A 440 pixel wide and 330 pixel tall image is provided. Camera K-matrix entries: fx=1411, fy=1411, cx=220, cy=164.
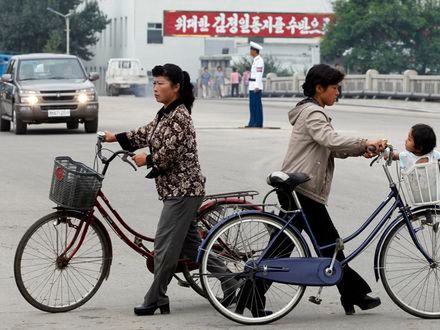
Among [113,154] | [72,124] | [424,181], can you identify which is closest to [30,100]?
[72,124]

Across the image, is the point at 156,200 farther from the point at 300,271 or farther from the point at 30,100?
the point at 30,100

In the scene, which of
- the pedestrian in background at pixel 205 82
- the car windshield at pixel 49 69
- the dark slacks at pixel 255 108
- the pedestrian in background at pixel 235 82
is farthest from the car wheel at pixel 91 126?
the pedestrian in background at pixel 205 82

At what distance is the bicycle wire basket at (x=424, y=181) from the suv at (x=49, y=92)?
67.1ft

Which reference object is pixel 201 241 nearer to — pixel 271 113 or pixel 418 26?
pixel 271 113

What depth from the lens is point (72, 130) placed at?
29922 millimetres

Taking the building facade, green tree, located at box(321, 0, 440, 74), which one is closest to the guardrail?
green tree, located at box(321, 0, 440, 74)

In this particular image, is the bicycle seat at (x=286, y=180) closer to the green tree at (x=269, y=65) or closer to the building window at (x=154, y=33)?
the green tree at (x=269, y=65)

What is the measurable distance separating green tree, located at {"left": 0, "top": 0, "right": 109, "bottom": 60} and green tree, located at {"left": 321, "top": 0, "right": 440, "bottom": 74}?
19924 mm

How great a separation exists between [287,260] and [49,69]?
2156 centimetres

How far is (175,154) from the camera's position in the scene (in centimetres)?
816

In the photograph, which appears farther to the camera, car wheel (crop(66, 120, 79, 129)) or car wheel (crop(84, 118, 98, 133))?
car wheel (crop(66, 120, 79, 129))

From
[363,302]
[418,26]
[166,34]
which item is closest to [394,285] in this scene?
[363,302]

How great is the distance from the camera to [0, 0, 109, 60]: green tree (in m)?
102

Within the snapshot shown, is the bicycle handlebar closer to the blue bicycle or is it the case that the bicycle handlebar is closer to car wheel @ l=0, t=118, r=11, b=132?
the blue bicycle
